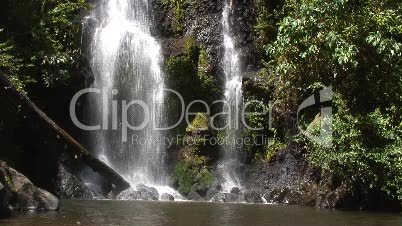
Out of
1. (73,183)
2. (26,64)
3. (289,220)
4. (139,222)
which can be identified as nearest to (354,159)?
(289,220)

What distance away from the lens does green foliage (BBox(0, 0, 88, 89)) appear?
15.8 meters

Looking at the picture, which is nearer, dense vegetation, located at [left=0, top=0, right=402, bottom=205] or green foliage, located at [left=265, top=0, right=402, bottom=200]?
green foliage, located at [left=265, top=0, right=402, bottom=200]

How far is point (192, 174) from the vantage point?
1819 centimetres

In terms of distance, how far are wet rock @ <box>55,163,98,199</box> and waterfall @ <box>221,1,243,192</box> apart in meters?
4.94

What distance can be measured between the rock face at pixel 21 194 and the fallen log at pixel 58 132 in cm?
366

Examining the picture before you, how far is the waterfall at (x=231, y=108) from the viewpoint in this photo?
18.7 metres

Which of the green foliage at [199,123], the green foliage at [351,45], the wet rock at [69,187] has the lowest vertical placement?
the wet rock at [69,187]

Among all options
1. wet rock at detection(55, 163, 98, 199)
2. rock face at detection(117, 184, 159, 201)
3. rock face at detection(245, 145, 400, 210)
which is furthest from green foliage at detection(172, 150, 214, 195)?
wet rock at detection(55, 163, 98, 199)

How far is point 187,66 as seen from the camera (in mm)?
19812

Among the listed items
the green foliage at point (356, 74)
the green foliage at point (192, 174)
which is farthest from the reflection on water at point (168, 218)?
the green foliage at point (192, 174)

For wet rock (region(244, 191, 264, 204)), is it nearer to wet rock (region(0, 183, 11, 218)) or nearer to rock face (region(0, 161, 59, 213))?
rock face (region(0, 161, 59, 213))

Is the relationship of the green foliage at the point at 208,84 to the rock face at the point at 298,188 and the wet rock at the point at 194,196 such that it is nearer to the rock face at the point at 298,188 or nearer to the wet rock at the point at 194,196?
the rock face at the point at 298,188

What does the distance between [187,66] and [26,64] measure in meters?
6.61

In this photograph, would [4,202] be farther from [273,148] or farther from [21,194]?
[273,148]
